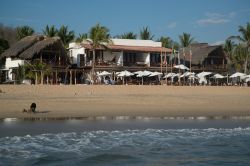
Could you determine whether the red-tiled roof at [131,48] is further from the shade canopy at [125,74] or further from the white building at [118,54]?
the shade canopy at [125,74]

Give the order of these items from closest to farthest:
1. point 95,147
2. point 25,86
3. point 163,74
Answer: point 95,147
point 25,86
point 163,74

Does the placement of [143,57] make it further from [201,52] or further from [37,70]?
[37,70]

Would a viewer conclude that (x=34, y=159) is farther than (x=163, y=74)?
No

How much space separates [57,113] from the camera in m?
19.6

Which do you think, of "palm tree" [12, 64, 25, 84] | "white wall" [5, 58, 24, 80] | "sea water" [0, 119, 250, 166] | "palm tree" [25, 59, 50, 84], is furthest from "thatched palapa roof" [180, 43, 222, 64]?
"sea water" [0, 119, 250, 166]

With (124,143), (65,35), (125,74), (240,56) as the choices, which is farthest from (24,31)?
(124,143)

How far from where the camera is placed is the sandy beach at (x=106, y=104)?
67.1 ft

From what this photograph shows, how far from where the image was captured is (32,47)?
4091cm

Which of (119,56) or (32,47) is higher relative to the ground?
(32,47)

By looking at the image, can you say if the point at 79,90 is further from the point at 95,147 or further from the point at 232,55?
the point at 232,55

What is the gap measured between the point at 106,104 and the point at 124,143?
1100 centimetres

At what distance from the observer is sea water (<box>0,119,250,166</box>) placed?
10719 millimetres

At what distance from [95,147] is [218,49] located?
42.5 metres

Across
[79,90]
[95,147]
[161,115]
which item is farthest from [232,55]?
[95,147]
